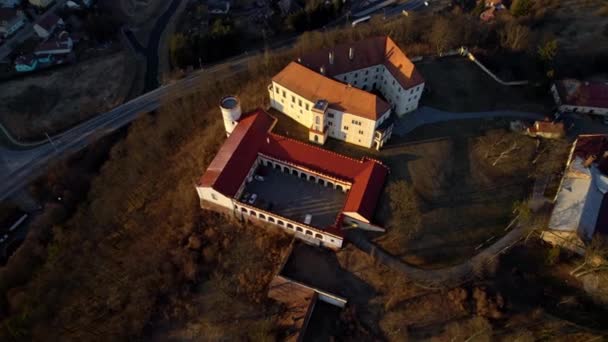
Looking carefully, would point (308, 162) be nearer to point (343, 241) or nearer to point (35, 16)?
point (343, 241)

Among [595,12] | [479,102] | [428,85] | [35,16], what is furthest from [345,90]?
[35,16]

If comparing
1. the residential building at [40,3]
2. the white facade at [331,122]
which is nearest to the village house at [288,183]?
the white facade at [331,122]

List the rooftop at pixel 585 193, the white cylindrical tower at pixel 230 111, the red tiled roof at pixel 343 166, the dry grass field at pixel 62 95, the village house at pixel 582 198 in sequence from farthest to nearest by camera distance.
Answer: the dry grass field at pixel 62 95 → the white cylindrical tower at pixel 230 111 → the red tiled roof at pixel 343 166 → the rooftop at pixel 585 193 → the village house at pixel 582 198

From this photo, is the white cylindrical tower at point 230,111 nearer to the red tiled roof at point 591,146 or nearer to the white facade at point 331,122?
the white facade at point 331,122

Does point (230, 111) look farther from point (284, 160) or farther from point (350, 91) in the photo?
point (350, 91)

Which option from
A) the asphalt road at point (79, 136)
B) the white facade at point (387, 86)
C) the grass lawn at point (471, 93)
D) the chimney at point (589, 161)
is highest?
Answer: the white facade at point (387, 86)

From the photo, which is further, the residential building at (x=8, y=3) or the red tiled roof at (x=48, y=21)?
the residential building at (x=8, y=3)

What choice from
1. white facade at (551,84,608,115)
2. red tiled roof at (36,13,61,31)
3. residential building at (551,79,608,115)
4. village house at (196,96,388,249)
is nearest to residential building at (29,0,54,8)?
red tiled roof at (36,13,61,31)
